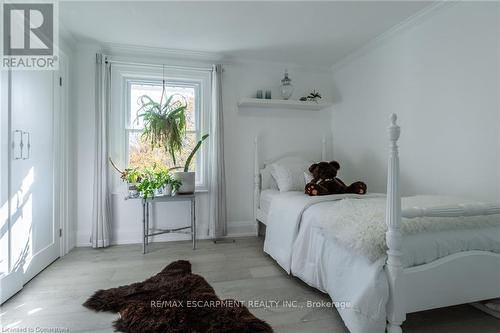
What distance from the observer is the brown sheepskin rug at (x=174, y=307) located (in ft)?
4.99

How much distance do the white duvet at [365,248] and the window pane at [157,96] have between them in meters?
2.27

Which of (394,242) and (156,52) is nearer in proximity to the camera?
(394,242)

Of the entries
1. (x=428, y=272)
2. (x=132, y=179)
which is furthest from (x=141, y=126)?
(x=428, y=272)

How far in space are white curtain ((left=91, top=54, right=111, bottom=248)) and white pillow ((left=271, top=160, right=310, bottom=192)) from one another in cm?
Result: 204

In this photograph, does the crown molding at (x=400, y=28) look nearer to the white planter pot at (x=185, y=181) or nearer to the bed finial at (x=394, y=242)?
the bed finial at (x=394, y=242)

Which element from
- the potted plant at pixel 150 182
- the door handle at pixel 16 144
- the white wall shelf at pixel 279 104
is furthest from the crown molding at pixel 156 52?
the door handle at pixel 16 144

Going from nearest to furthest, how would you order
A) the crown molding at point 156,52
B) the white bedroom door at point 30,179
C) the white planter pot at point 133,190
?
the white bedroom door at point 30,179 → the white planter pot at point 133,190 → the crown molding at point 156,52

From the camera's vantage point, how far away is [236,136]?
3.56 meters

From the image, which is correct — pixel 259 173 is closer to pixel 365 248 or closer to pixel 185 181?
pixel 185 181

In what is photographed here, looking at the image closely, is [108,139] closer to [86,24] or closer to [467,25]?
[86,24]

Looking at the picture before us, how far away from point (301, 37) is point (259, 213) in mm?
2172

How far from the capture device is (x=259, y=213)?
3.41m

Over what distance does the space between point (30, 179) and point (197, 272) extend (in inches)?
64.5

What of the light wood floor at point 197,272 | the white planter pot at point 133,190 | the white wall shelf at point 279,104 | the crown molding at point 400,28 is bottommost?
the light wood floor at point 197,272
